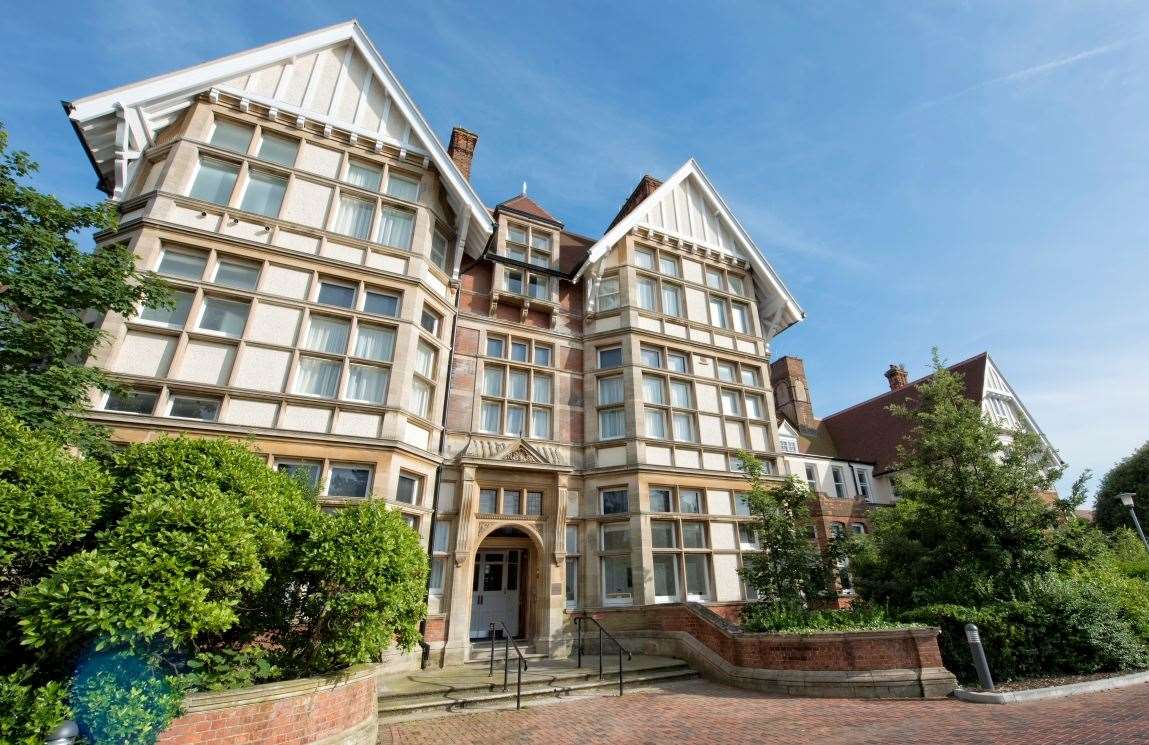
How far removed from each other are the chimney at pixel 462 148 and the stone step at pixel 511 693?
1492 cm

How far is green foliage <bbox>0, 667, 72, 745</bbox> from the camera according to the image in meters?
4.49

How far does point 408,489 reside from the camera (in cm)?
1228

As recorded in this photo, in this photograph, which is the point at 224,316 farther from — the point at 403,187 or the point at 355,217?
the point at 403,187

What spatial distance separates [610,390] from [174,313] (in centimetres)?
1131

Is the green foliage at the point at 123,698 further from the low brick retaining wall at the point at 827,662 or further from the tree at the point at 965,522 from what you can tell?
the tree at the point at 965,522

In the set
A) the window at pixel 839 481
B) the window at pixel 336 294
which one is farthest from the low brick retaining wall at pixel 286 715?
the window at pixel 839 481

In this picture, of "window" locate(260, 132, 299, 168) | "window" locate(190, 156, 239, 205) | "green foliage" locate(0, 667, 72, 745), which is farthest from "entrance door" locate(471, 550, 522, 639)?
"window" locate(260, 132, 299, 168)

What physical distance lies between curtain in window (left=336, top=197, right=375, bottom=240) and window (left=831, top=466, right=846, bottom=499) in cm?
2408

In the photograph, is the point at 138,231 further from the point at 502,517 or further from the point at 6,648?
the point at 502,517

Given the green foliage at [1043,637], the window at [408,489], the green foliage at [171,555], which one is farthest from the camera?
the window at [408,489]

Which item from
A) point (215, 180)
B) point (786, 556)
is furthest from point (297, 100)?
point (786, 556)

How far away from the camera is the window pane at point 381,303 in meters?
13.1

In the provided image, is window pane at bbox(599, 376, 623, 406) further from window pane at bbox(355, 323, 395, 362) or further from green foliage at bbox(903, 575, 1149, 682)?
green foliage at bbox(903, 575, 1149, 682)

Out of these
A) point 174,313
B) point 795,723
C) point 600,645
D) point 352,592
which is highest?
point 174,313
